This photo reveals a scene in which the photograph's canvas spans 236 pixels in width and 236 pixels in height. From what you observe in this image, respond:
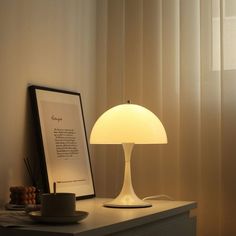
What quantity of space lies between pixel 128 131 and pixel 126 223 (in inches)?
17.4

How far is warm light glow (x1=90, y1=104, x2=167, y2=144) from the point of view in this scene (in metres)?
1.79

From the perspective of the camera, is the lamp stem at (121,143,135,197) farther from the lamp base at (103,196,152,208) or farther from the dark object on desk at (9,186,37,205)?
the dark object on desk at (9,186,37,205)

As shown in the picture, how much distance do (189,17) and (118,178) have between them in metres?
0.79

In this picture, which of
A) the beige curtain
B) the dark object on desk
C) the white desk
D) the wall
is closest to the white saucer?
the white desk

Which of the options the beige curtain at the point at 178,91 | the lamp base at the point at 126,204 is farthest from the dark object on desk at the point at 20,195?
the beige curtain at the point at 178,91

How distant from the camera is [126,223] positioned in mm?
1420

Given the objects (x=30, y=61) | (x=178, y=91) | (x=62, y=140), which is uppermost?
(x=30, y=61)

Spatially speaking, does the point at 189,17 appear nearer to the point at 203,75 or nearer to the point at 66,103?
the point at 203,75

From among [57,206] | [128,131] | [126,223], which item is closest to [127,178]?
[128,131]

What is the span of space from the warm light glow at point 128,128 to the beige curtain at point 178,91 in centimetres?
37

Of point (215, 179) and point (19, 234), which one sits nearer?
point (19, 234)

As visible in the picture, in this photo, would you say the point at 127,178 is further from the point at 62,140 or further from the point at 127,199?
the point at 62,140

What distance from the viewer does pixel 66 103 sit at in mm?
2094

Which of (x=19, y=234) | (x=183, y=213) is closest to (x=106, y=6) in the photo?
(x=183, y=213)
